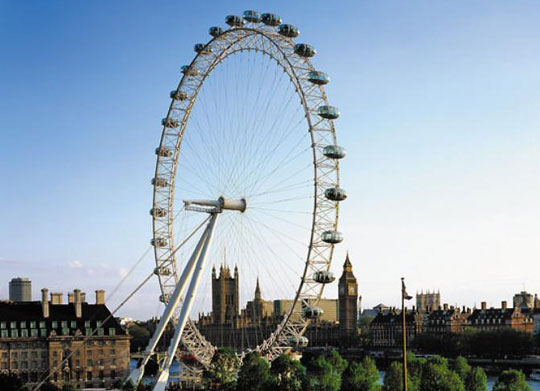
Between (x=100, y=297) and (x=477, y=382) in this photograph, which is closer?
(x=477, y=382)

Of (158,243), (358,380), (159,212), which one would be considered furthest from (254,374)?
(159,212)

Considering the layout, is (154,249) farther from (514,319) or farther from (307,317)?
(514,319)

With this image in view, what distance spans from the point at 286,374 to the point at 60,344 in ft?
75.7

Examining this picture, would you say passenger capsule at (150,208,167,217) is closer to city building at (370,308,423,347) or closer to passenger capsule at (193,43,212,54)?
passenger capsule at (193,43,212,54)

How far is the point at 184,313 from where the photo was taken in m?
43.4

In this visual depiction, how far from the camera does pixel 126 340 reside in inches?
2785

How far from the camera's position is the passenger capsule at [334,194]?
4662cm

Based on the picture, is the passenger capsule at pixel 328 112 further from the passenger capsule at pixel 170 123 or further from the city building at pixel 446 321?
the city building at pixel 446 321

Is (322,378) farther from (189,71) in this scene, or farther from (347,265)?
(347,265)

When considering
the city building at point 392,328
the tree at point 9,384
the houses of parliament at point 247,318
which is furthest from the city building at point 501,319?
the tree at point 9,384

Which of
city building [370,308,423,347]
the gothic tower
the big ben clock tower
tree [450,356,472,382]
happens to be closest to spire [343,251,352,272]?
the big ben clock tower

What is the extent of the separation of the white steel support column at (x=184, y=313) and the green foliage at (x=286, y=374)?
9695 mm

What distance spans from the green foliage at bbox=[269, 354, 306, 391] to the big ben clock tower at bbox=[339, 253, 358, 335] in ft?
370

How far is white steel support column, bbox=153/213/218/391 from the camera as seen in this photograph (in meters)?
43.0
